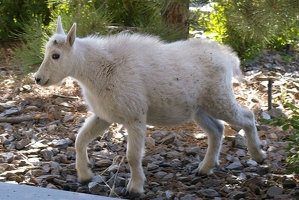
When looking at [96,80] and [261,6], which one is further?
[261,6]

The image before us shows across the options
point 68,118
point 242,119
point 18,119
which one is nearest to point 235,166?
point 242,119

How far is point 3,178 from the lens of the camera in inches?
188

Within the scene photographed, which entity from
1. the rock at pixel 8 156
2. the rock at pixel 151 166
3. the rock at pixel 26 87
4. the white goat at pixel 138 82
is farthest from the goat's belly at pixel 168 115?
the rock at pixel 26 87

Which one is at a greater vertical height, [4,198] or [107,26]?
[107,26]

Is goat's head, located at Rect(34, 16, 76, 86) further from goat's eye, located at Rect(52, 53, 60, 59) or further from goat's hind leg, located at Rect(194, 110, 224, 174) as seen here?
goat's hind leg, located at Rect(194, 110, 224, 174)

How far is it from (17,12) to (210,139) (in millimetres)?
5861

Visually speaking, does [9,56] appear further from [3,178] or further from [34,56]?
[3,178]

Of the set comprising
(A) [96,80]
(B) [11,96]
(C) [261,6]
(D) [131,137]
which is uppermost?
(C) [261,6]

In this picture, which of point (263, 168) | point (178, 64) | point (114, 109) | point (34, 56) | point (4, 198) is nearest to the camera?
point (4, 198)

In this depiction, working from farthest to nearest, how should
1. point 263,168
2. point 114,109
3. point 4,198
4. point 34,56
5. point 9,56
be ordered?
point 9,56
point 34,56
point 263,168
point 114,109
point 4,198

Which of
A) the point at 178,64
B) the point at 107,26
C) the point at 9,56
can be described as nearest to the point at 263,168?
the point at 178,64

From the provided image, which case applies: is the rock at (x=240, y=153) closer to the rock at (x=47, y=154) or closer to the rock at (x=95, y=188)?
the rock at (x=95, y=188)

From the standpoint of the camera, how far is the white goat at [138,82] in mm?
4562

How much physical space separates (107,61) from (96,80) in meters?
0.18
